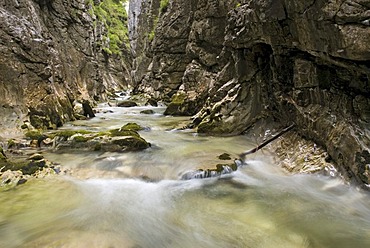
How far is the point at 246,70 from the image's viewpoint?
39.1 feet

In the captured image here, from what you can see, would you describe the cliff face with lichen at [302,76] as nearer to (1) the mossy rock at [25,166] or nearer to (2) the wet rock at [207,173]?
(2) the wet rock at [207,173]

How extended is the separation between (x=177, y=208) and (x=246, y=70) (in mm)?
8153

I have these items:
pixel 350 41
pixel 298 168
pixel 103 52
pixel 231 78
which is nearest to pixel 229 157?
pixel 298 168

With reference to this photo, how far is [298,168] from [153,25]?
35.9 metres

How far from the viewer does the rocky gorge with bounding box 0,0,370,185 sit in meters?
6.00

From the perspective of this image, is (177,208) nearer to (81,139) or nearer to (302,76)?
(81,139)

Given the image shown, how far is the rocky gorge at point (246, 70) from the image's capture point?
19.7ft

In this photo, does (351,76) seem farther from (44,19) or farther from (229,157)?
(44,19)

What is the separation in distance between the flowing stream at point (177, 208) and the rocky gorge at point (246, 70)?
3.99ft

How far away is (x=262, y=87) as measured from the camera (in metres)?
11.3

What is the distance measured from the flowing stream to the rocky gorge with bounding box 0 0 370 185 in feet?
3.99

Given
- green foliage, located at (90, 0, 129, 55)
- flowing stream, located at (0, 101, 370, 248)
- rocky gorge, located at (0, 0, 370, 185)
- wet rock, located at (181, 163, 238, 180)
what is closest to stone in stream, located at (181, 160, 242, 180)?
wet rock, located at (181, 163, 238, 180)

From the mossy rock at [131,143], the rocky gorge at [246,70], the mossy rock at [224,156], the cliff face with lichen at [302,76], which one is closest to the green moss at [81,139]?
the mossy rock at [131,143]

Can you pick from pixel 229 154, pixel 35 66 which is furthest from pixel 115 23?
pixel 229 154
